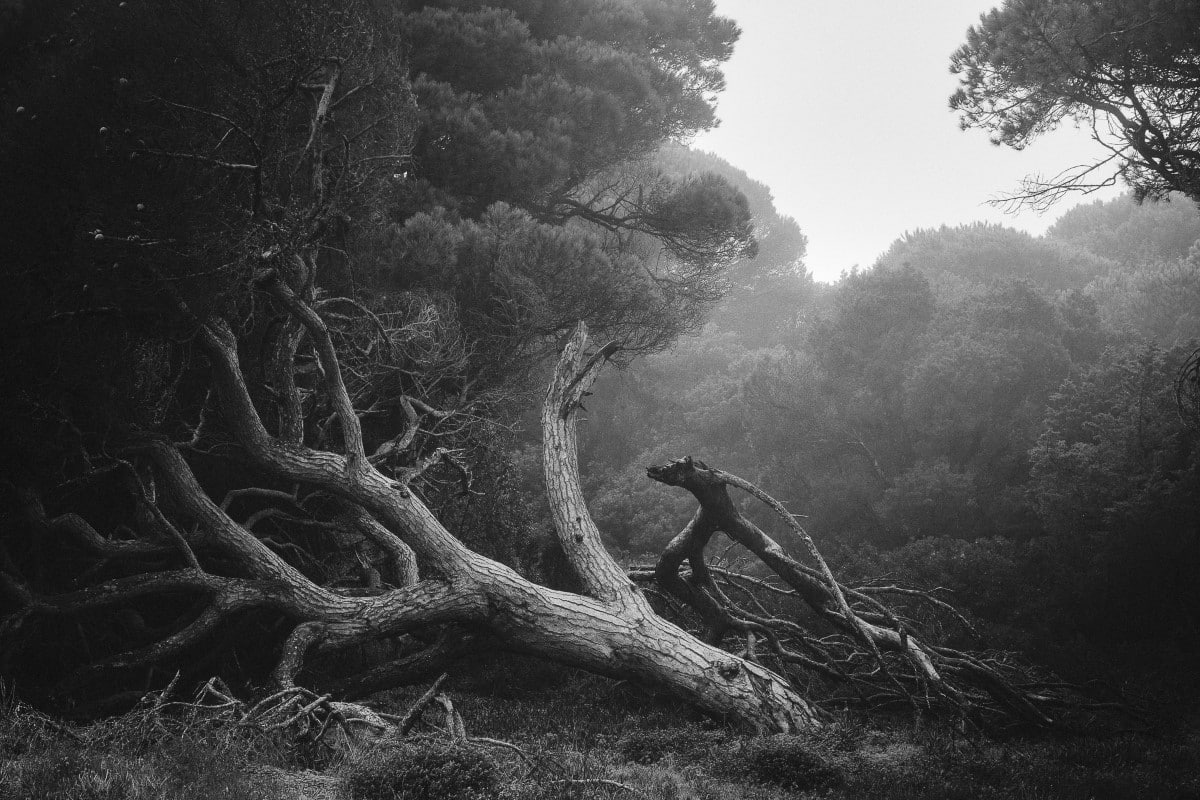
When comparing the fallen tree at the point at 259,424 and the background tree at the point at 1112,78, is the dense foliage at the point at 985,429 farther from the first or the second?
the fallen tree at the point at 259,424

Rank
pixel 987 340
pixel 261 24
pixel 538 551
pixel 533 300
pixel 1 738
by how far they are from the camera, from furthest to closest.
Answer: pixel 987 340 → pixel 538 551 → pixel 533 300 → pixel 261 24 → pixel 1 738

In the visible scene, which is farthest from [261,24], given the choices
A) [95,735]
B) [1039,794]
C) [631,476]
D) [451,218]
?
[631,476]

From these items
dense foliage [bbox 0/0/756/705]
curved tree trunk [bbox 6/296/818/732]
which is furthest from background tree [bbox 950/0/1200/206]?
curved tree trunk [bbox 6/296/818/732]

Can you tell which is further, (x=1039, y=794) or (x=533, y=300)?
(x=533, y=300)

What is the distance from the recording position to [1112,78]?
882cm

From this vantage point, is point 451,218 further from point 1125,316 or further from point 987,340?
point 1125,316

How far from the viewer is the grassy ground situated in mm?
3545

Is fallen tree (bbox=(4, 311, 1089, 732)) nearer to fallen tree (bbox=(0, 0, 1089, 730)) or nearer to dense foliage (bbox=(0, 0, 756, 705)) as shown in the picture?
fallen tree (bbox=(0, 0, 1089, 730))

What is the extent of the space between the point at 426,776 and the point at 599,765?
4.45 ft

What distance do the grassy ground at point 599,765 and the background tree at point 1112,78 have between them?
6.58m

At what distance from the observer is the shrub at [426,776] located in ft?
12.1

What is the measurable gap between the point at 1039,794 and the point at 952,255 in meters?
28.9

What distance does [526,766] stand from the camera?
14.4 ft

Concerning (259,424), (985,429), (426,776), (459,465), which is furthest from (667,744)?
(985,429)
